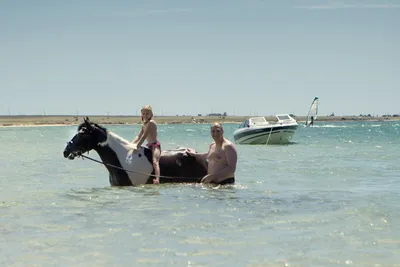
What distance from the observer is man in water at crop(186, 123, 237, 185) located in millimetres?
12500

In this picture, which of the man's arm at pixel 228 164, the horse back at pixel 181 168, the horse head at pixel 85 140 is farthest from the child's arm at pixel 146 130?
the man's arm at pixel 228 164

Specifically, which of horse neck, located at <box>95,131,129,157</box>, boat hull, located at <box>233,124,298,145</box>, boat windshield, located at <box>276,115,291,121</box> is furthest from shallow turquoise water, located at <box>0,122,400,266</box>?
boat windshield, located at <box>276,115,291,121</box>

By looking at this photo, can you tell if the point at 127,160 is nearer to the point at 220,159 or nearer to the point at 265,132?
the point at 220,159

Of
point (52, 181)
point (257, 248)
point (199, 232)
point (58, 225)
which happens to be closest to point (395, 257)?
point (257, 248)

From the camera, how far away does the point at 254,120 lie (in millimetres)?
46281

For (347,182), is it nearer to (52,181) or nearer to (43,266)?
(52,181)

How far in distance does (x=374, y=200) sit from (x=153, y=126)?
478cm

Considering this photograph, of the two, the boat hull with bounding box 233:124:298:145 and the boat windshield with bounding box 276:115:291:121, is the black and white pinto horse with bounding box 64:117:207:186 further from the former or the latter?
the boat windshield with bounding box 276:115:291:121

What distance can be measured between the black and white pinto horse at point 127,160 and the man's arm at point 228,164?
711mm

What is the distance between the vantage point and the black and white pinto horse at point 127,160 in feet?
43.2

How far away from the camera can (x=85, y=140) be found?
43.6 ft

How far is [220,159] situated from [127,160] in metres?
2.04

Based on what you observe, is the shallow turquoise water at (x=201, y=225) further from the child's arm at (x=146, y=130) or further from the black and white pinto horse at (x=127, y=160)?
the child's arm at (x=146, y=130)

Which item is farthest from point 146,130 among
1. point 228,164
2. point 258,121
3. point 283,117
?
point 283,117
